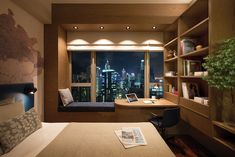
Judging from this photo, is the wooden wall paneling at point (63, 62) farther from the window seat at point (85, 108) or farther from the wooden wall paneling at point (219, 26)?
the wooden wall paneling at point (219, 26)

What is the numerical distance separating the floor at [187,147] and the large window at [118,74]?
1.41 meters

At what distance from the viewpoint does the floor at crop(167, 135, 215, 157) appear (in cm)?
282

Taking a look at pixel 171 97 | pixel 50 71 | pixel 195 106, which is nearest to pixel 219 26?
pixel 195 106

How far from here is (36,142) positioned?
1838mm

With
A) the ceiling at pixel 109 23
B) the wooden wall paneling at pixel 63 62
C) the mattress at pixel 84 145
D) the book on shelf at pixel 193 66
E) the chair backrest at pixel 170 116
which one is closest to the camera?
the mattress at pixel 84 145

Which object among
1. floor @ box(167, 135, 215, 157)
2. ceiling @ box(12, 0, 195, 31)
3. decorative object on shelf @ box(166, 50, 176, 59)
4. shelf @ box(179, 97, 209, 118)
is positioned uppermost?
ceiling @ box(12, 0, 195, 31)

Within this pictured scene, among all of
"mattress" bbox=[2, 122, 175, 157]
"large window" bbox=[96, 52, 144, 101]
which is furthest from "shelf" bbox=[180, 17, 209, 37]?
"mattress" bbox=[2, 122, 175, 157]

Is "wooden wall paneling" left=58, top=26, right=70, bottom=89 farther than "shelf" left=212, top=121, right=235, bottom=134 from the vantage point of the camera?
Yes

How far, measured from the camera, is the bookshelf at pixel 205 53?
2.12 metres

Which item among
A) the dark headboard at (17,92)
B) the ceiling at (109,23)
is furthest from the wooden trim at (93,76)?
the dark headboard at (17,92)

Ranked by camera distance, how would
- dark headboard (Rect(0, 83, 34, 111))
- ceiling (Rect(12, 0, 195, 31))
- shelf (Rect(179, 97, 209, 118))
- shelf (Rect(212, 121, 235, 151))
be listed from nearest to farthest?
1. shelf (Rect(212, 121, 235, 151))
2. dark headboard (Rect(0, 83, 34, 111))
3. shelf (Rect(179, 97, 209, 118))
4. ceiling (Rect(12, 0, 195, 31))

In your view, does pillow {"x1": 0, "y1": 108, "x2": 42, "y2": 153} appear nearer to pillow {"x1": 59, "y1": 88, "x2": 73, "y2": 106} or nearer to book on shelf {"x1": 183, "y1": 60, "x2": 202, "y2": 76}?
pillow {"x1": 59, "y1": 88, "x2": 73, "y2": 106}

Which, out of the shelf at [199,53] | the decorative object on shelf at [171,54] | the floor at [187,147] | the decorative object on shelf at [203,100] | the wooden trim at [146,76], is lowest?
the floor at [187,147]

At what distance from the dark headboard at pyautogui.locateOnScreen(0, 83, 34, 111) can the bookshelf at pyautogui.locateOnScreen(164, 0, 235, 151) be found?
2590 millimetres
